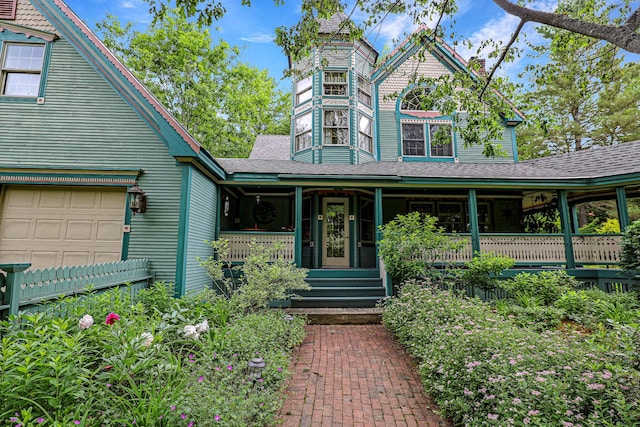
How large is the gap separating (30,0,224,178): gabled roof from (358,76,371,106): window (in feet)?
22.1

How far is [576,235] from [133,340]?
10.3 m

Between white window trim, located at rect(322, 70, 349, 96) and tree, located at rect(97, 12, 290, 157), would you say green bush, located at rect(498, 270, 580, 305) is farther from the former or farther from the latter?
tree, located at rect(97, 12, 290, 157)

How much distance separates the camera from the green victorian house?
5848mm

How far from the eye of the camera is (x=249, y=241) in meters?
7.70

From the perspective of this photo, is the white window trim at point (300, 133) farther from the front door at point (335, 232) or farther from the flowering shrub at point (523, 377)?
the flowering shrub at point (523, 377)

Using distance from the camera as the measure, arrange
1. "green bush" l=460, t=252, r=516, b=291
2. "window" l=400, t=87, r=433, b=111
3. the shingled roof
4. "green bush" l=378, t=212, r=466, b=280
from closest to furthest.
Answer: "green bush" l=378, t=212, r=466, b=280 < "green bush" l=460, t=252, r=516, b=291 < the shingled roof < "window" l=400, t=87, r=433, b=111

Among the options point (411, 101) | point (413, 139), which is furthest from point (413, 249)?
point (411, 101)

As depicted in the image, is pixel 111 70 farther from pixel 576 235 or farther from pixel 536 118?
pixel 576 235

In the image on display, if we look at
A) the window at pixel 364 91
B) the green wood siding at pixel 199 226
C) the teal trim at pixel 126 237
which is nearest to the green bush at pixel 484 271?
the green wood siding at pixel 199 226

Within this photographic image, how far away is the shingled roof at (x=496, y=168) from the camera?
8.05 m

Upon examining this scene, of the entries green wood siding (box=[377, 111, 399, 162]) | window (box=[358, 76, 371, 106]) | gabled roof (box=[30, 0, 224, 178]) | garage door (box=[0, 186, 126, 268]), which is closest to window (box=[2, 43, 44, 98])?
gabled roof (box=[30, 0, 224, 178])

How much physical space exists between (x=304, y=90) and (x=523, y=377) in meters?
10.4

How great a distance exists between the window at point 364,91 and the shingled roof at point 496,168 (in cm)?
250

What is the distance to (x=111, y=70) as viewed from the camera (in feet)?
19.3
